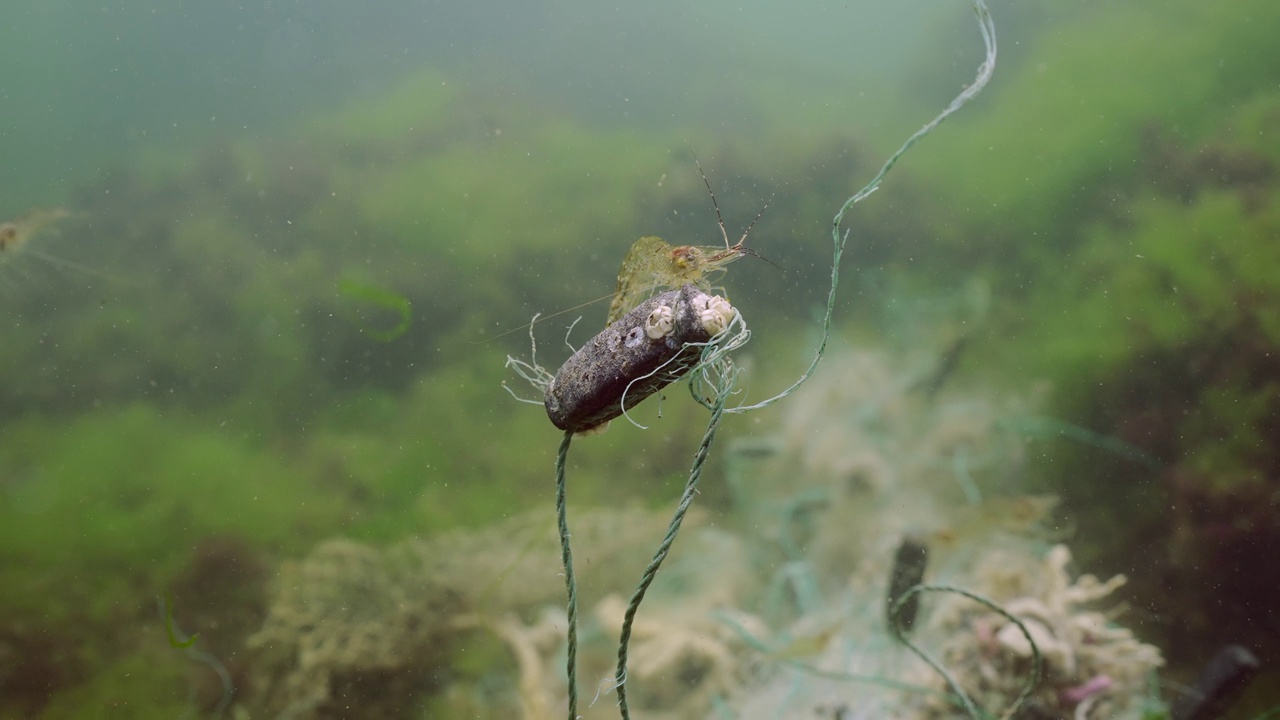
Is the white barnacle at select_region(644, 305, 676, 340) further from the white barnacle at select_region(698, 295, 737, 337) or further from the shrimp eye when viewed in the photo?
the shrimp eye

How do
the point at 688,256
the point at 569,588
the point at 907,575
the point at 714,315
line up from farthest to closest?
the point at 907,575 → the point at 688,256 → the point at 569,588 → the point at 714,315

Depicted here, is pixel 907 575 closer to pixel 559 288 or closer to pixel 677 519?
pixel 677 519

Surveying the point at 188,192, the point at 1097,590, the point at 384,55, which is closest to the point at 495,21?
the point at 384,55

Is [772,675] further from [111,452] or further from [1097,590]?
[111,452]

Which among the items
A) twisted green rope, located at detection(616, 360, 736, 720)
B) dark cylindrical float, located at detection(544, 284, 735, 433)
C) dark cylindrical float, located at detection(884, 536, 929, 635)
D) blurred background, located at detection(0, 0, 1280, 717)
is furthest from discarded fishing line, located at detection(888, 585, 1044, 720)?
dark cylindrical float, located at detection(544, 284, 735, 433)

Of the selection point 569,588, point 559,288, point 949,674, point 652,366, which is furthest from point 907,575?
point 559,288

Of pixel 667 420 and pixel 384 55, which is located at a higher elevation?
pixel 384 55

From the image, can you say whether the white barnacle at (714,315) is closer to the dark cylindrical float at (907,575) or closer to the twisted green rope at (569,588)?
the twisted green rope at (569,588)
